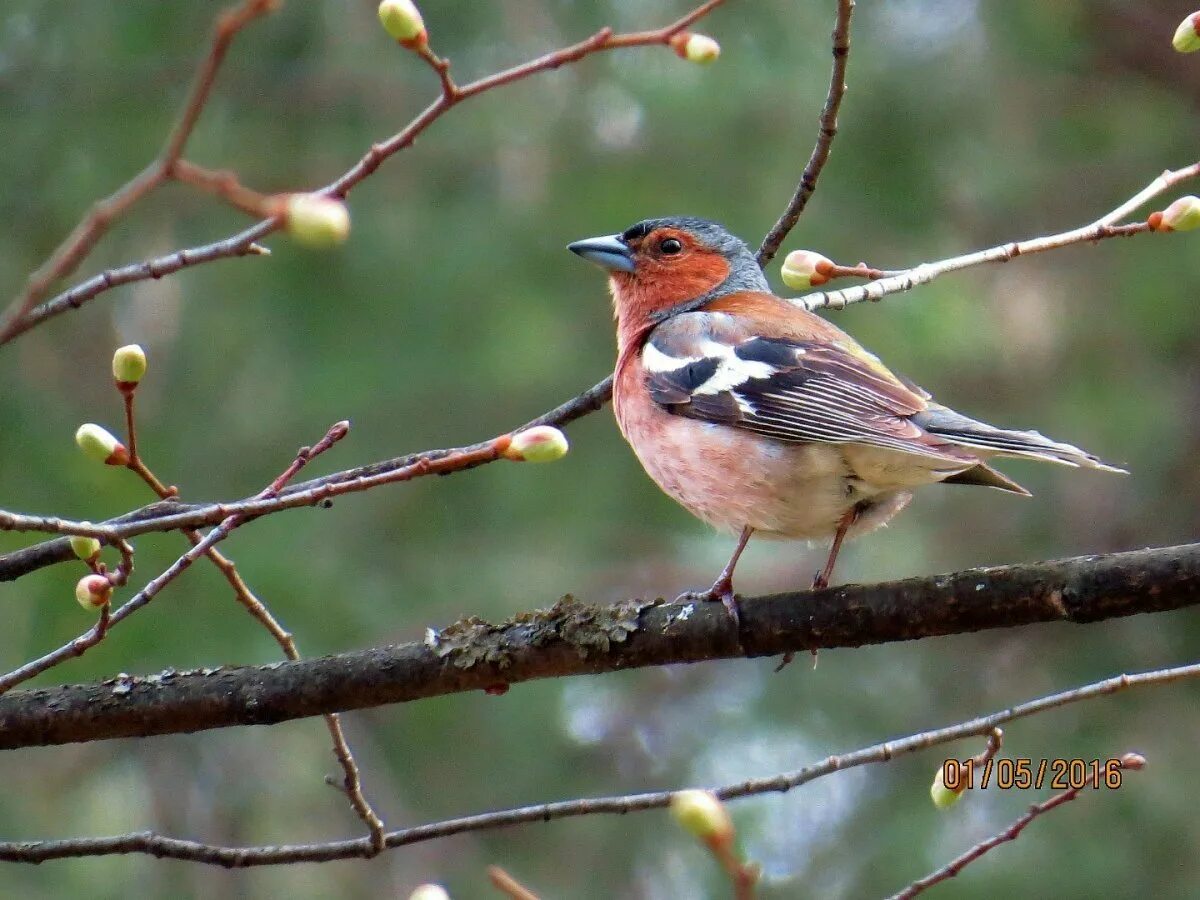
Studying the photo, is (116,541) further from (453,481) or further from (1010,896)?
(453,481)

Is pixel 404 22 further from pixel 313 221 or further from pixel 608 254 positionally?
pixel 608 254

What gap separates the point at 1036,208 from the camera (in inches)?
399

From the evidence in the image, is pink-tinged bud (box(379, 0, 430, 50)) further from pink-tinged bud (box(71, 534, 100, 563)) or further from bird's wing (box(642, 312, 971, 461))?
bird's wing (box(642, 312, 971, 461))

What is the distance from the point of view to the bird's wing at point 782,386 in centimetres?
416

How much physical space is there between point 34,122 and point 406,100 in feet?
7.27

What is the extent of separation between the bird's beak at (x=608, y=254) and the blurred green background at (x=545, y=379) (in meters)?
2.85

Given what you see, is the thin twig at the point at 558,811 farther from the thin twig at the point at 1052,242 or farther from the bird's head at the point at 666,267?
the bird's head at the point at 666,267

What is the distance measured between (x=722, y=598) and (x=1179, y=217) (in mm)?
1396

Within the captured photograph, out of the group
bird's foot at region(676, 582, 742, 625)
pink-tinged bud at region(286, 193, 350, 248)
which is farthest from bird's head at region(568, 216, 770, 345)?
pink-tinged bud at region(286, 193, 350, 248)

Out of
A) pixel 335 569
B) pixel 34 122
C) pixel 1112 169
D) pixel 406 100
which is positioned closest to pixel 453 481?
pixel 335 569

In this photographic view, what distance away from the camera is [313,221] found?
1751 millimetres

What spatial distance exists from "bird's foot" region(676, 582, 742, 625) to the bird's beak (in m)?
2.07

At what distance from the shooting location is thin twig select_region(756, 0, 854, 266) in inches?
129

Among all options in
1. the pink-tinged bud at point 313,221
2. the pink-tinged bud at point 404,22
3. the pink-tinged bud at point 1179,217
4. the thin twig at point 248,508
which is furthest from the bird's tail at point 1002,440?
the pink-tinged bud at point 313,221
